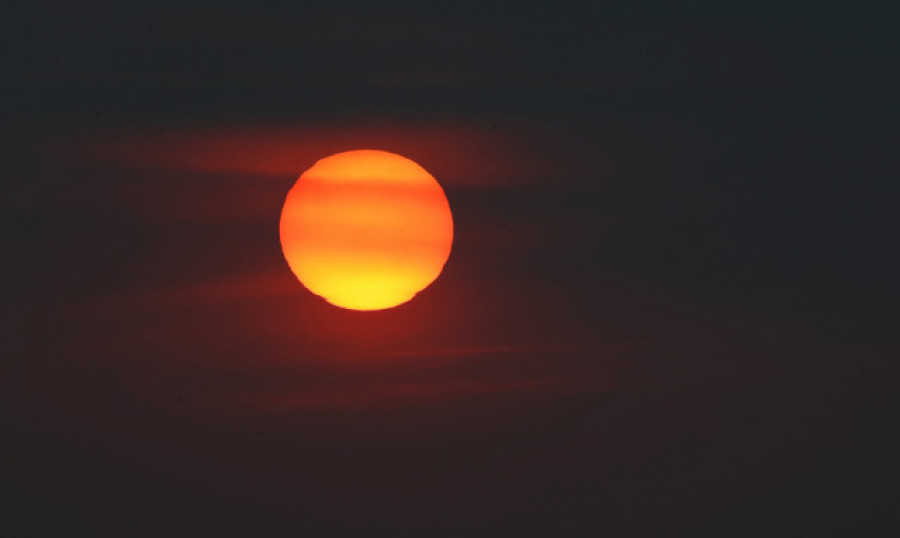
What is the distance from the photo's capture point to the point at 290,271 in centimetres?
130

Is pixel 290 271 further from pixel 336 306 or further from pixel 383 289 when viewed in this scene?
pixel 383 289

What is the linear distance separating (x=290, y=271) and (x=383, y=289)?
329mm

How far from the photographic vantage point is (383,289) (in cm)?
A: 133

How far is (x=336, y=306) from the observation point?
1.29m

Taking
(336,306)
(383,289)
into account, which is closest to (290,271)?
(336,306)

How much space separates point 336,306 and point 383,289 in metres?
0.17

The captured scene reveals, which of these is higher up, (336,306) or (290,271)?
(290,271)

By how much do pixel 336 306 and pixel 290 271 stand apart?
8.0 inches
